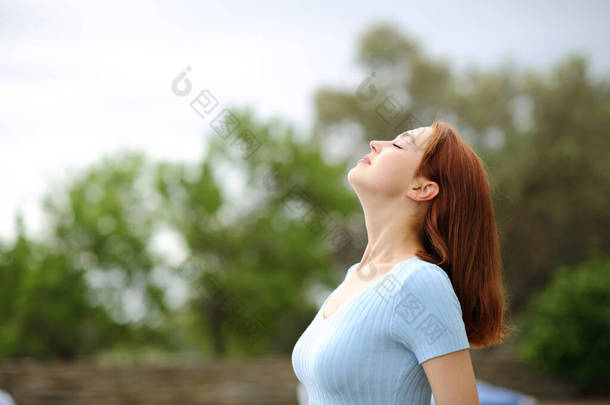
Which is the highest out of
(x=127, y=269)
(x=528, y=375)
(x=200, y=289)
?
(x=127, y=269)

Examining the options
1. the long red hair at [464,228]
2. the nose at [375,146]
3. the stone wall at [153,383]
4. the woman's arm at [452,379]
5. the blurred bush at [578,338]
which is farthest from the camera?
the blurred bush at [578,338]

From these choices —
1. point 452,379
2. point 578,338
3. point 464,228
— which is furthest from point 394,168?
point 578,338

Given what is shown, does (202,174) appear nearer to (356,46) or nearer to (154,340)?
(154,340)

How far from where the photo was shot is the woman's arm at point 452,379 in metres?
1.24

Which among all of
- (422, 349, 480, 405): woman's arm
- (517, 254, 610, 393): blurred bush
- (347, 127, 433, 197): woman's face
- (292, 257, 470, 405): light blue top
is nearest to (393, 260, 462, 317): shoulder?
(292, 257, 470, 405): light blue top

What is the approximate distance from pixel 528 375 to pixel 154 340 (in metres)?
10.3

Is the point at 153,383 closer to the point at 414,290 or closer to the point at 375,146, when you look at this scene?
→ the point at 375,146

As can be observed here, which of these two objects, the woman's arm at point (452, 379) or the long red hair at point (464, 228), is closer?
the woman's arm at point (452, 379)

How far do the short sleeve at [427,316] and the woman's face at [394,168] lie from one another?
25 centimetres

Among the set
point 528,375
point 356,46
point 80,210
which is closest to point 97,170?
point 80,210

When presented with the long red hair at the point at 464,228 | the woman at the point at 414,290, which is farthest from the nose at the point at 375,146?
the long red hair at the point at 464,228

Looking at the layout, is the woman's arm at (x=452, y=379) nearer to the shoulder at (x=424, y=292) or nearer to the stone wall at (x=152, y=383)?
the shoulder at (x=424, y=292)

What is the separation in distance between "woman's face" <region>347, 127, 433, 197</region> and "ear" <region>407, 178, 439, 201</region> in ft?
0.06

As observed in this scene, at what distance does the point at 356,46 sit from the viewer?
1873 centimetres
